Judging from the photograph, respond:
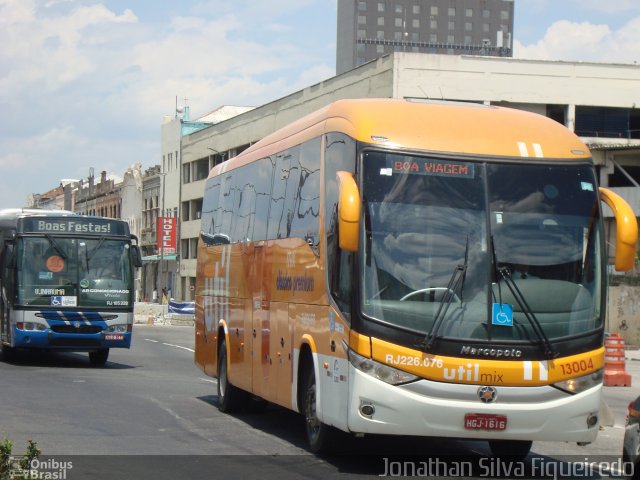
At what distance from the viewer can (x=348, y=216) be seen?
32.9 feet

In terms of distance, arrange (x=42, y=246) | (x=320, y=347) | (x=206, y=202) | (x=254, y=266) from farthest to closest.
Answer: (x=42, y=246)
(x=206, y=202)
(x=254, y=266)
(x=320, y=347)

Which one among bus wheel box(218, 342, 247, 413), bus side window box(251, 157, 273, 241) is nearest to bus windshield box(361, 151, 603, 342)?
bus side window box(251, 157, 273, 241)

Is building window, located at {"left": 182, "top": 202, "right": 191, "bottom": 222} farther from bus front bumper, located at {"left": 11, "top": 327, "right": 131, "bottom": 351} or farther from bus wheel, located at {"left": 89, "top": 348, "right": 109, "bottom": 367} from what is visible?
bus front bumper, located at {"left": 11, "top": 327, "right": 131, "bottom": 351}

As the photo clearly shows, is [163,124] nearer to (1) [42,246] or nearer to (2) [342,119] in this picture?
(1) [42,246]

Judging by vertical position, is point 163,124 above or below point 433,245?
above

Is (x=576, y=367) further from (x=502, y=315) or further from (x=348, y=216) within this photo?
(x=348, y=216)

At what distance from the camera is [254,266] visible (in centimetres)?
1476

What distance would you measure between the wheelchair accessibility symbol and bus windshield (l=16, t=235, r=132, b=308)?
49.9 feet

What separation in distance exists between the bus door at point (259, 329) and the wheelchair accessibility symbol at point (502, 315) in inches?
162

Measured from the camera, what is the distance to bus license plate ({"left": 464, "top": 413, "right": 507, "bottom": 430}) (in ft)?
33.3

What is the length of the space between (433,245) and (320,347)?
70.1 inches

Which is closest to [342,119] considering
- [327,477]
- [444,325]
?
[444,325]

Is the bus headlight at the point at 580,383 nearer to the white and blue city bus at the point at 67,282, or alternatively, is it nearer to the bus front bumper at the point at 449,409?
the bus front bumper at the point at 449,409

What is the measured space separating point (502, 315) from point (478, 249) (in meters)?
0.63
